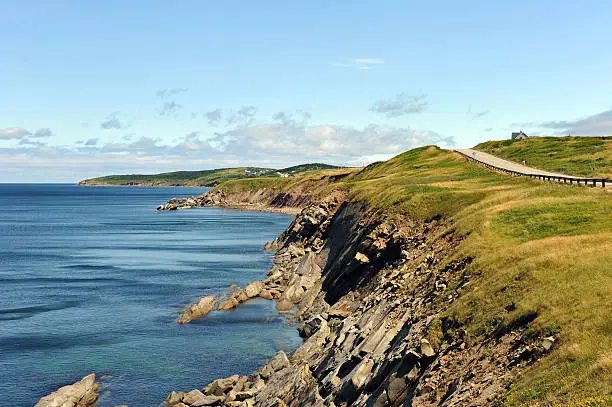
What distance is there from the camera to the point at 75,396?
36312 mm

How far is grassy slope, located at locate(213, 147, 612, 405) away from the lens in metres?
18.5

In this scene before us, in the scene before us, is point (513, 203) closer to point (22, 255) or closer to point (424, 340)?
point (424, 340)

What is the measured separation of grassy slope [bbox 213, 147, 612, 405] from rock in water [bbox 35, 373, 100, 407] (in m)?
26.0

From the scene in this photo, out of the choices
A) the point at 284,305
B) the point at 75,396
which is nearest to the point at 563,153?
the point at 284,305

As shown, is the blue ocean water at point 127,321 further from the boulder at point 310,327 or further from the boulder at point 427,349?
the boulder at point 427,349

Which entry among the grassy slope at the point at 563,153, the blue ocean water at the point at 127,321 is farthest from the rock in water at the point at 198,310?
the grassy slope at the point at 563,153

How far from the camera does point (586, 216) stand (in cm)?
3691

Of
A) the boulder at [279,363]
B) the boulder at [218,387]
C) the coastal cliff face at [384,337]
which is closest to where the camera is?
the coastal cliff face at [384,337]

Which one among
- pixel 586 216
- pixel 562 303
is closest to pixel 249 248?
pixel 586 216

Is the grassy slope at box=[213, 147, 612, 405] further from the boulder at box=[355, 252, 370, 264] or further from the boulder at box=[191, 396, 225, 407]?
the boulder at box=[191, 396, 225, 407]

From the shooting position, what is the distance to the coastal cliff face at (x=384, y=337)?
73.5 ft

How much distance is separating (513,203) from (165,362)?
33.0 m

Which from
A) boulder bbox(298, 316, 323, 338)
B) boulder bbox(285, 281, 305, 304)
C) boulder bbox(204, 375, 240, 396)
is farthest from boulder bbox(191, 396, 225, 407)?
boulder bbox(285, 281, 305, 304)

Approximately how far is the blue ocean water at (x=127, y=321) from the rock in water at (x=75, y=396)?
0.80 meters
